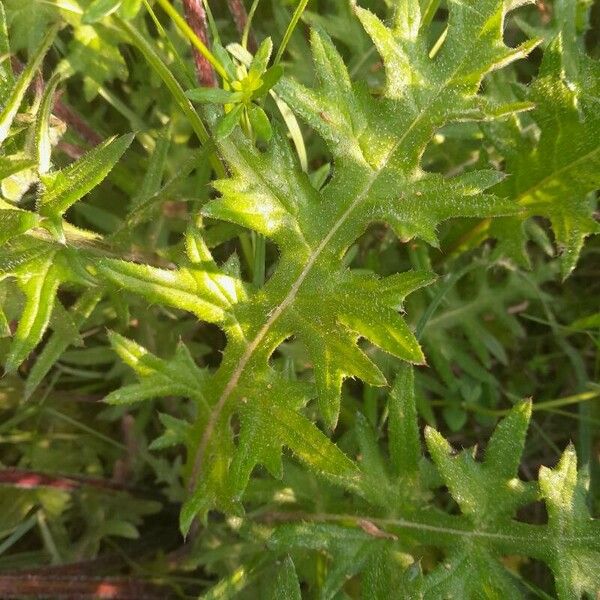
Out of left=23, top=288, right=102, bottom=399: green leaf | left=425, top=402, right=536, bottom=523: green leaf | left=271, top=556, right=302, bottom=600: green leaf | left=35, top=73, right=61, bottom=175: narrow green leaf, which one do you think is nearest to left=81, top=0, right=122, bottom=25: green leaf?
left=35, top=73, right=61, bottom=175: narrow green leaf

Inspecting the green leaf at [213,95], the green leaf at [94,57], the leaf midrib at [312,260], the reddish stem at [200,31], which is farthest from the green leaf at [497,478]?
the green leaf at [94,57]

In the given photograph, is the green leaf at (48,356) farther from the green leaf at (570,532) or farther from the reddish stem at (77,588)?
the green leaf at (570,532)

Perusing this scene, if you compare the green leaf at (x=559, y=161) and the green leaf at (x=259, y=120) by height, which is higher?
the green leaf at (x=259, y=120)

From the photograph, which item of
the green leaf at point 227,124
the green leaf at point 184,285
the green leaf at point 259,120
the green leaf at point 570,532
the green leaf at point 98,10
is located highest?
the green leaf at point 98,10

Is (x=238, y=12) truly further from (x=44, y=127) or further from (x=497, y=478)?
(x=497, y=478)

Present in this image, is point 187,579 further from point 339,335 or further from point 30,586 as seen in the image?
point 339,335

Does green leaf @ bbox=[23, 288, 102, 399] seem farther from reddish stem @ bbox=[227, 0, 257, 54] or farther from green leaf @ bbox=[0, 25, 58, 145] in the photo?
reddish stem @ bbox=[227, 0, 257, 54]

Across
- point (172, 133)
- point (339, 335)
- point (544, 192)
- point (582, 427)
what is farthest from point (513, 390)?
point (172, 133)

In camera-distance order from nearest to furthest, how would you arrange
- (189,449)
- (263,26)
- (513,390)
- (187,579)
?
1. (189,449)
2. (187,579)
3. (263,26)
4. (513,390)
